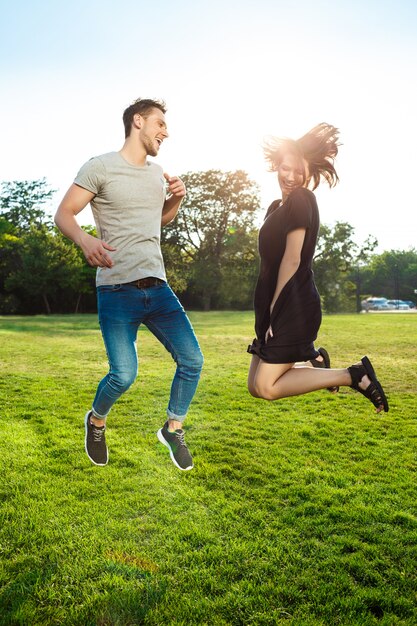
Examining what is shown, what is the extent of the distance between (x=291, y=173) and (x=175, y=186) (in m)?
0.91

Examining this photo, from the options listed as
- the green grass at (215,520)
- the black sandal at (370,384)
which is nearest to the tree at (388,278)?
the green grass at (215,520)

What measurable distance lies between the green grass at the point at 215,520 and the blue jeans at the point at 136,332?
98cm

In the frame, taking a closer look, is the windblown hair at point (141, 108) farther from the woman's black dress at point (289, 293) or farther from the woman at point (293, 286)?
the woman's black dress at point (289, 293)

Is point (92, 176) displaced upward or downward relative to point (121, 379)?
→ upward

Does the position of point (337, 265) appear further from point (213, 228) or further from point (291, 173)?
point (291, 173)

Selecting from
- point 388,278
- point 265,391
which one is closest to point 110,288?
point 265,391

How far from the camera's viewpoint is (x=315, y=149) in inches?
174

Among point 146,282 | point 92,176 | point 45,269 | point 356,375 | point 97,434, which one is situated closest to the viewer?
point 92,176

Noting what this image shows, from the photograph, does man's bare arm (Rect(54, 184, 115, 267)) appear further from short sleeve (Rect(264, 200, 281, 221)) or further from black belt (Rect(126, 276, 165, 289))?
short sleeve (Rect(264, 200, 281, 221))

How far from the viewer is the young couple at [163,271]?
3938mm

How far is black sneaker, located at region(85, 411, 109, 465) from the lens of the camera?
4.12m

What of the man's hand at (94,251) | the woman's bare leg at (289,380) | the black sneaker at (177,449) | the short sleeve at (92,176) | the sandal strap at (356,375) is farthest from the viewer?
the sandal strap at (356,375)

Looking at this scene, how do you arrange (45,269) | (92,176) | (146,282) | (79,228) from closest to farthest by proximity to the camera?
(79,228) → (92,176) → (146,282) → (45,269)

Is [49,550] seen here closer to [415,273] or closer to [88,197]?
[88,197]
